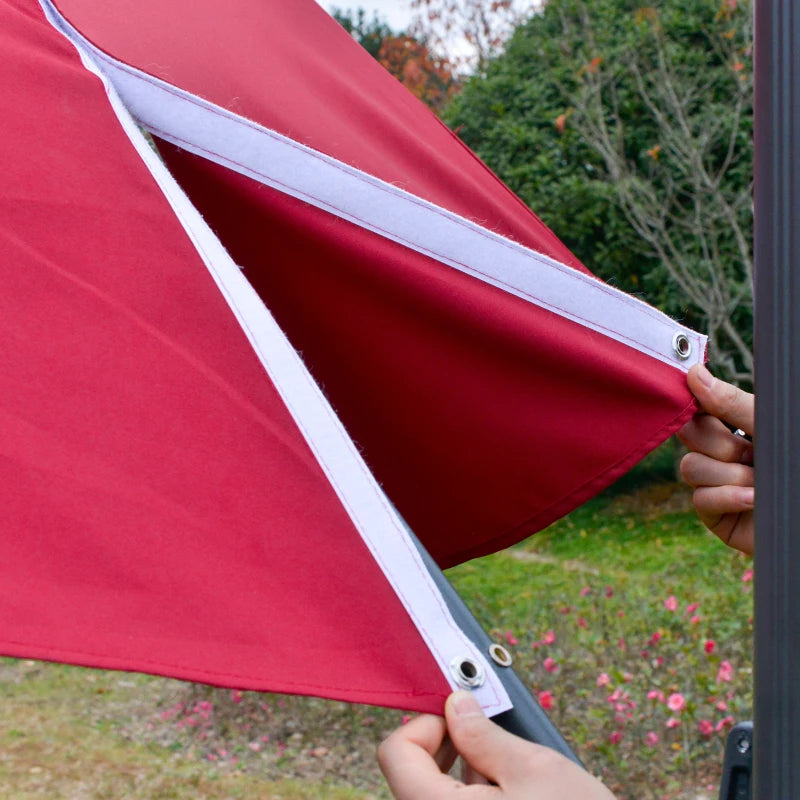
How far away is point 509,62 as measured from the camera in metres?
9.08

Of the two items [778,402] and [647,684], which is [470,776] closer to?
[778,402]

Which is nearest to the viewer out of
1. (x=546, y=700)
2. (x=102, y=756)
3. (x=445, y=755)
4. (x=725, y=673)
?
(x=445, y=755)

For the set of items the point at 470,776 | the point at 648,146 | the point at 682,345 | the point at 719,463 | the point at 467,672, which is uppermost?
the point at 648,146

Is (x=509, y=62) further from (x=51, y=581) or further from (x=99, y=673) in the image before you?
(x=51, y=581)

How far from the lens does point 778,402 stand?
80 cm

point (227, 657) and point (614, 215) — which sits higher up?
point (614, 215)

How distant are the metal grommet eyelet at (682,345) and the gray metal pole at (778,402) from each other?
41 centimetres

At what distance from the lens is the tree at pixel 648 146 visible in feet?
25.0

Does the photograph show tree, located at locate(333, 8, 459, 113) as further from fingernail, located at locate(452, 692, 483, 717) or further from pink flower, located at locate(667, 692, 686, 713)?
fingernail, located at locate(452, 692, 483, 717)

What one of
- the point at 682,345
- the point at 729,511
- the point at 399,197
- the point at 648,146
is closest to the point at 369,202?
the point at 399,197

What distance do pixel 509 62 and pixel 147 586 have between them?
8.96 m

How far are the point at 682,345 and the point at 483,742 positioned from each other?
60 centimetres

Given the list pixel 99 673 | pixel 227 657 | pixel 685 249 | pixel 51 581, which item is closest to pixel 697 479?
pixel 227 657

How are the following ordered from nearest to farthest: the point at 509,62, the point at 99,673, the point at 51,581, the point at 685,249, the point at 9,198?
the point at 51,581 < the point at 9,198 < the point at 99,673 < the point at 685,249 < the point at 509,62
